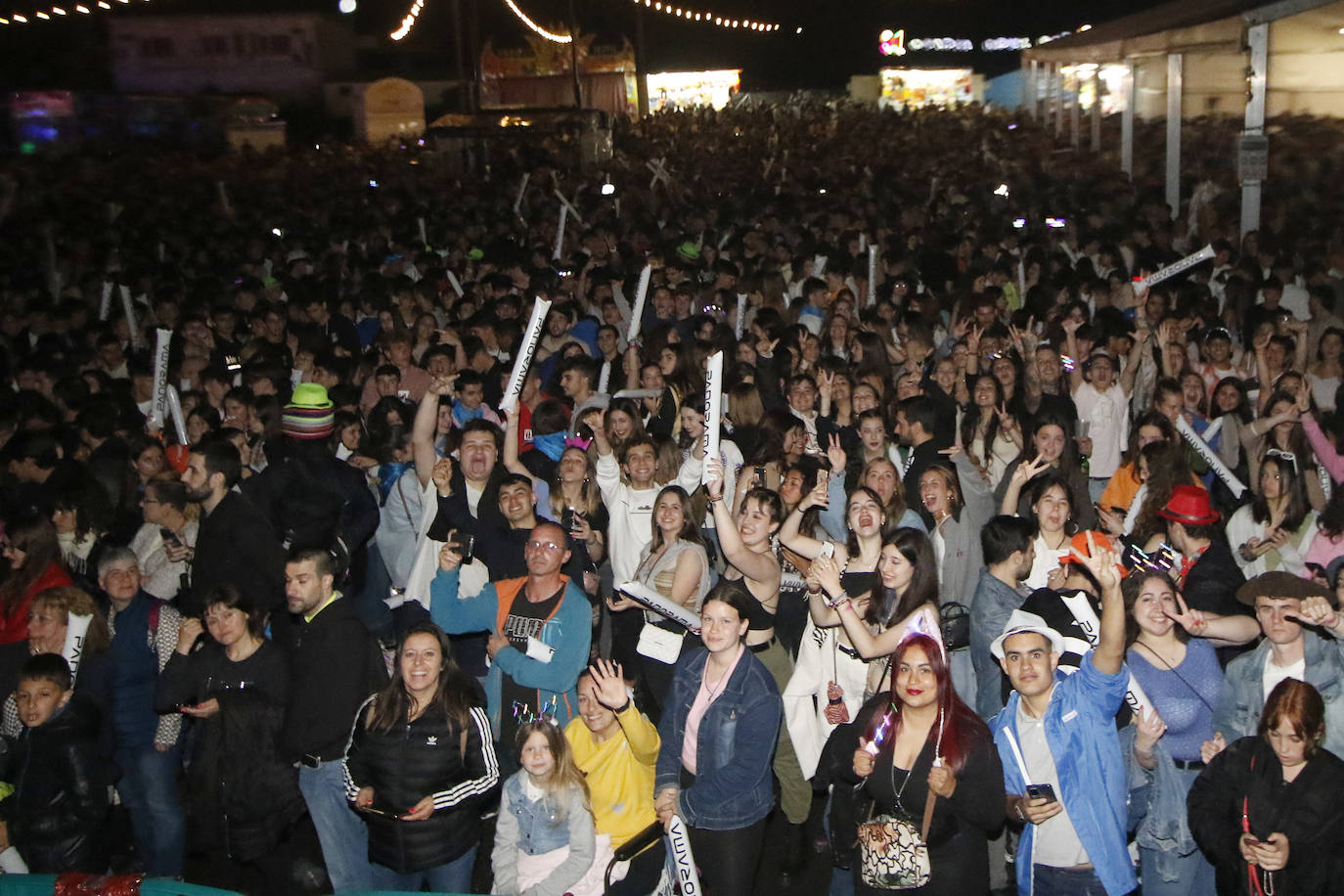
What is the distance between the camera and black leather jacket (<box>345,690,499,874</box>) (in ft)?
14.6

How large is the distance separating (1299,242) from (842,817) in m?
11.5

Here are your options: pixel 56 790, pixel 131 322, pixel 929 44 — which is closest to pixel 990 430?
pixel 56 790

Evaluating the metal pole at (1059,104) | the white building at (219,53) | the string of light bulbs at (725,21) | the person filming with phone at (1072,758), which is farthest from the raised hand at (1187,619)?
the string of light bulbs at (725,21)

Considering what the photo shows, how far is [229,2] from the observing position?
1779 inches

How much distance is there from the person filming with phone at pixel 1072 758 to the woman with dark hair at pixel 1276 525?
2186mm

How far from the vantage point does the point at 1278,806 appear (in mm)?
3908

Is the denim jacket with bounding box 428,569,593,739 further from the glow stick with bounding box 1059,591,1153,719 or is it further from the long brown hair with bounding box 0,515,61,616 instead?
the long brown hair with bounding box 0,515,61,616

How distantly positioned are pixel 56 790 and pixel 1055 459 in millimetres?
4652

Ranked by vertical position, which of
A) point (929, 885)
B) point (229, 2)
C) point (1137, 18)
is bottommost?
point (929, 885)

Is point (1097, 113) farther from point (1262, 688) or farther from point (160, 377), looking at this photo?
point (1262, 688)

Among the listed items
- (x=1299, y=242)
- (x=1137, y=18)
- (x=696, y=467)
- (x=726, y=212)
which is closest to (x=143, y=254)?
(x=726, y=212)

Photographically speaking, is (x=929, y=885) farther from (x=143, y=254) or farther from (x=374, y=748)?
(x=143, y=254)

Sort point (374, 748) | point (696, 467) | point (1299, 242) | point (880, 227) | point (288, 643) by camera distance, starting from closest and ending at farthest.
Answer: point (374, 748), point (288, 643), point (696, 467), point (1299, 242), point (880, 227)

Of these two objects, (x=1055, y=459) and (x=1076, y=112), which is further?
(x=1076, y=112)
